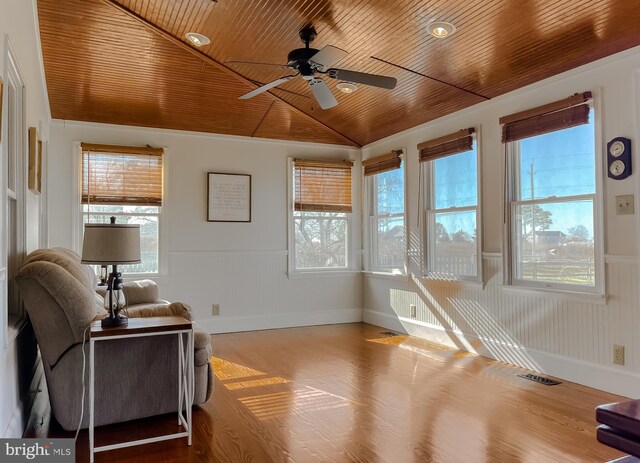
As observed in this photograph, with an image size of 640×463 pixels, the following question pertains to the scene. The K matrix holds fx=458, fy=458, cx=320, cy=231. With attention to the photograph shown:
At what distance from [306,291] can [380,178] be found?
175 centimetres

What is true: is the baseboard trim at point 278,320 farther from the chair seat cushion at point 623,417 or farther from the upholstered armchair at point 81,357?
the chair seat cushion at point 623,417

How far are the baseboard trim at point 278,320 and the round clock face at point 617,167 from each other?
3667mm

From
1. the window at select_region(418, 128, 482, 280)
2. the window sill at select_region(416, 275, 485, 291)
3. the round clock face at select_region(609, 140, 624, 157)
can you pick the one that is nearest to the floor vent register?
the window sill at select_region(416, 275, 485, 291)

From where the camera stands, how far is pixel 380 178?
595 cm

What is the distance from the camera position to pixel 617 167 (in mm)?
3211

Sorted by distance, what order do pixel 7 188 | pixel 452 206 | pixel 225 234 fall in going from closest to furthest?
pixel 7 188 < pixel 452 206 < pixel 225 234

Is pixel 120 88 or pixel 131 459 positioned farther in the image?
pixel 120 88

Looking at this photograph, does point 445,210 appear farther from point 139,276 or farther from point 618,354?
point 139,276

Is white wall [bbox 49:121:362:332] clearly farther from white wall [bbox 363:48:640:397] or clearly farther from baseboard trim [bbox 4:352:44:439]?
baseboard trim [bbox 4:352:44:439]

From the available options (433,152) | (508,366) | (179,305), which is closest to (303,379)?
(179,305)

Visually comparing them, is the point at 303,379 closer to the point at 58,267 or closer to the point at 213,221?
the point at 58,267

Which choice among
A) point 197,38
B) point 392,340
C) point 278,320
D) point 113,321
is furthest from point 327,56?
point 278,320

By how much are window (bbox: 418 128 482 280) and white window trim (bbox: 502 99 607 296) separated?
334 mm

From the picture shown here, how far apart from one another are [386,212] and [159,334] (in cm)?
377
